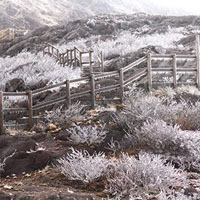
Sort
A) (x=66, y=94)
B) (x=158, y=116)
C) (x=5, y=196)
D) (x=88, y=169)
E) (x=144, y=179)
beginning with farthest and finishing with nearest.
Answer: (x=66, y=94) < (x=158, y=116) < (x=88, y=169) < (x=144, y=179) < (x=5, y=196)

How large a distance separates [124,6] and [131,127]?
61735mm

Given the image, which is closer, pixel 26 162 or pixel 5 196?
pixel 5 196

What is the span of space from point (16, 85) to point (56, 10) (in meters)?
42.8

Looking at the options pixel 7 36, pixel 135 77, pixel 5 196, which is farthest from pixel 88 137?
pixel 7 36

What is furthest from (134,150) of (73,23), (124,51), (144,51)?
(73,23)

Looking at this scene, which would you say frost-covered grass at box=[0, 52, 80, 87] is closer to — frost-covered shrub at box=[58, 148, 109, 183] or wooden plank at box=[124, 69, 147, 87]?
wooden plank at box=[124, 69, 147, 87]

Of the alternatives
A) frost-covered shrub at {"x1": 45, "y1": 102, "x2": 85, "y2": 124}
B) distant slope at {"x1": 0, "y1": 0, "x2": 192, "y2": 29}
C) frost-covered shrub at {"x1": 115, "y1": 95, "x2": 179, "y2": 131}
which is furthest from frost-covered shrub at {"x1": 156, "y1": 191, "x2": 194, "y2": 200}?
distant slope at {"x1": 0, "y1": 0, "x2": 192, "y2": 29}

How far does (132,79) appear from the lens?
12.2 metres

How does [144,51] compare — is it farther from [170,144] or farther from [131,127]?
[170,144]

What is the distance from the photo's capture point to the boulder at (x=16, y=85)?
49.3 ft

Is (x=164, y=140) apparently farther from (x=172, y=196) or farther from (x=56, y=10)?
(x=56, y=10)

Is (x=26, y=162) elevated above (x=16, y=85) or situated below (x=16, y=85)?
below

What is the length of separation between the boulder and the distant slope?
3339 centimetres

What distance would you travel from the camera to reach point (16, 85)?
594 inches
